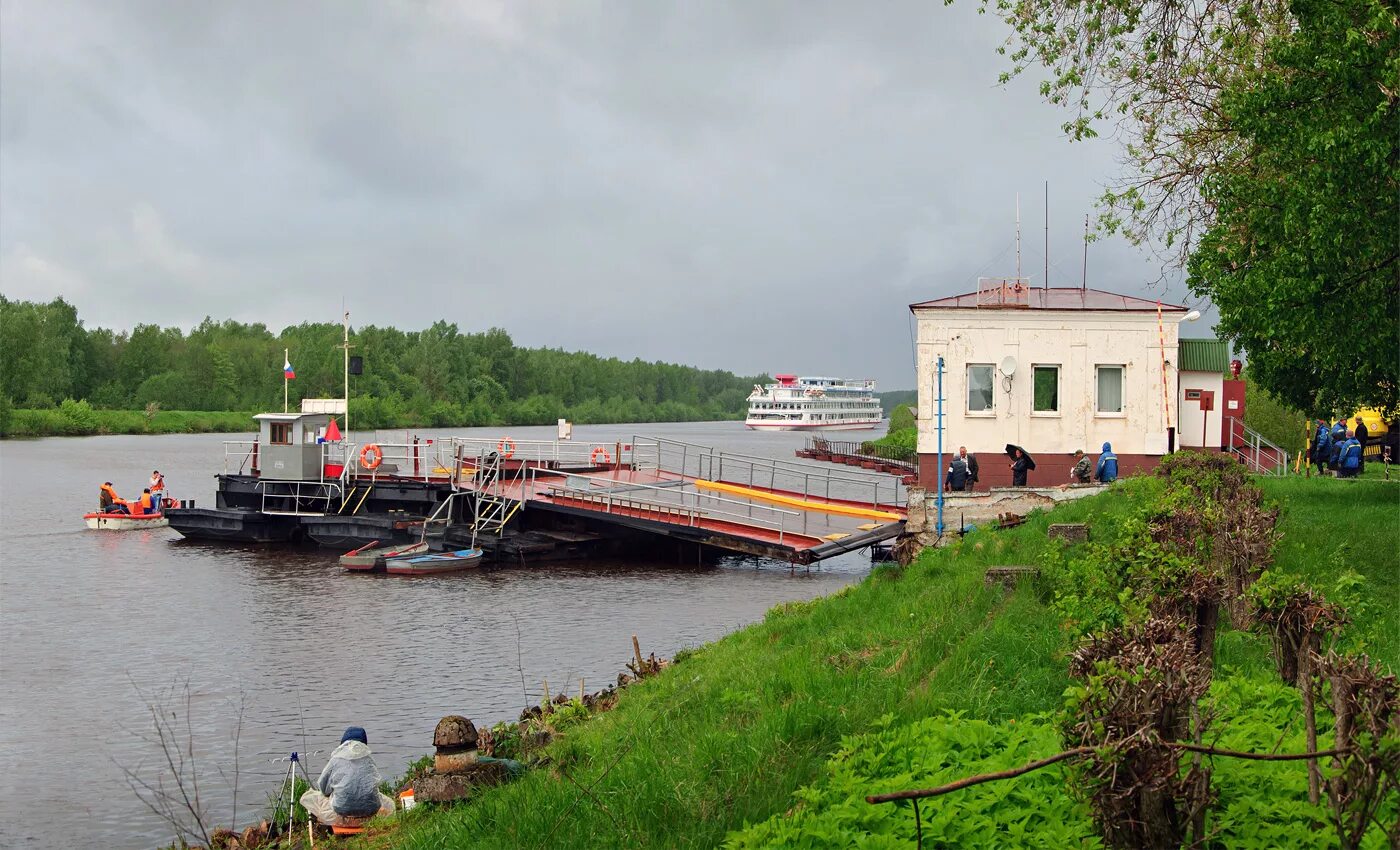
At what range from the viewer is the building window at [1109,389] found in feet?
101

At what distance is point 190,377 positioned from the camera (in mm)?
146750

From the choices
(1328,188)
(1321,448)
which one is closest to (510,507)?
(1321,448)

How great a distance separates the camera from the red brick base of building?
29953mm

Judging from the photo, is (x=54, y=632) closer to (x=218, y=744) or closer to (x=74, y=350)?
(x=218, y=744)

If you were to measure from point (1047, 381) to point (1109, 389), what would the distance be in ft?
5.52

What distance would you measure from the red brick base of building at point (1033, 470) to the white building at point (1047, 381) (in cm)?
3

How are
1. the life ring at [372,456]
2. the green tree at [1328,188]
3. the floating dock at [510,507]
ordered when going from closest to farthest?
the green tree at [1328,188]
the floating dock at [510,507]
the life ring at [372,456]

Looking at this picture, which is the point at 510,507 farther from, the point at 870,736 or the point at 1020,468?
the point at 870,736

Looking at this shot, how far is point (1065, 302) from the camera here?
1247 inches

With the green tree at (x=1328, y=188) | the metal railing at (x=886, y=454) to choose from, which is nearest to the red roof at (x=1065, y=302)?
the green tree at (x=1328, y=188)

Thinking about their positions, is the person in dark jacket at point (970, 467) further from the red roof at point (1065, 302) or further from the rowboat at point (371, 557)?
the rowboat at point (371, 557)

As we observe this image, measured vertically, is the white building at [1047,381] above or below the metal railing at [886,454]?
above

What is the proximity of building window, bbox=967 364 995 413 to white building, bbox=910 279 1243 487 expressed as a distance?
25mm

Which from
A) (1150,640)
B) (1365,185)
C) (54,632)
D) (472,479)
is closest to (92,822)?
(1150,640)
